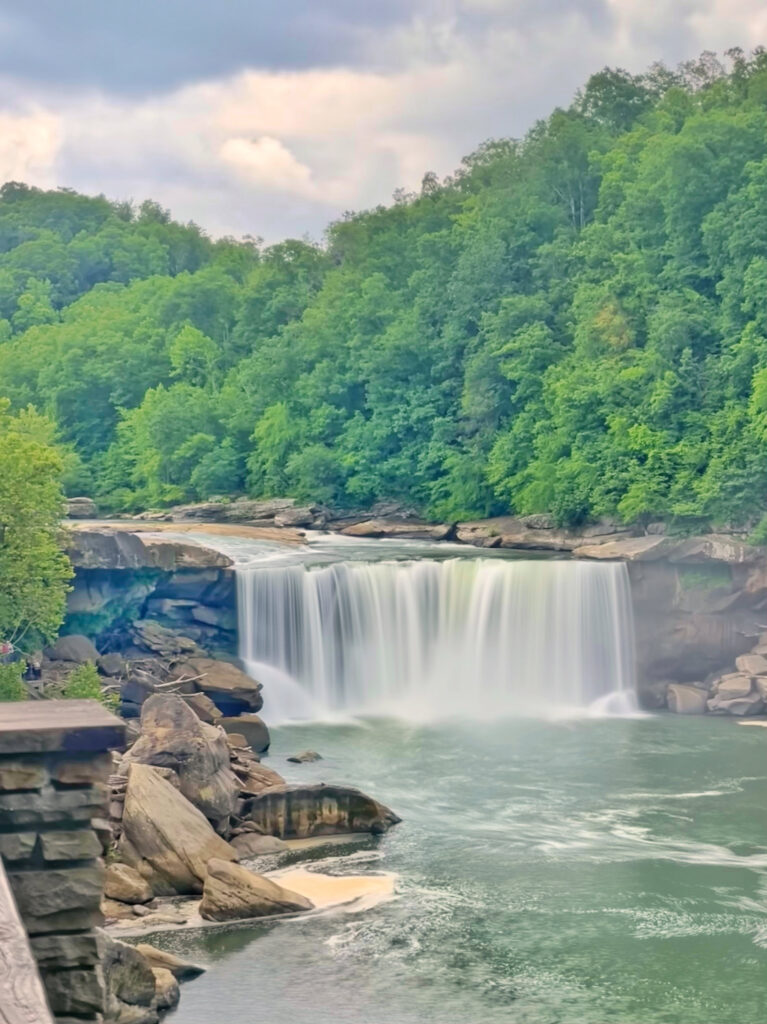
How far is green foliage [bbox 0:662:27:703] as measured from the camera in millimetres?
22234

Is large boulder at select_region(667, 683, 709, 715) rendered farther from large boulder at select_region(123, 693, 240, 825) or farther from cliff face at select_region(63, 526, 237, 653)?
large boulder at select_region(123, 693, 240, 825)

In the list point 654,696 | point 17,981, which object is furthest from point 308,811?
point 17,981

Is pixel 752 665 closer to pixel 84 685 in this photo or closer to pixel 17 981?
pixel 84 685

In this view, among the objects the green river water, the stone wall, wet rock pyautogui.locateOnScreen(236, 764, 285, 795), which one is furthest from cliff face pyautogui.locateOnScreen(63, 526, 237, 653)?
the stone wall

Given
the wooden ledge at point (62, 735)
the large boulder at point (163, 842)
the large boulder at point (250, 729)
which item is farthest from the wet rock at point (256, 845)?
the wooden ledge at point (62, 735)

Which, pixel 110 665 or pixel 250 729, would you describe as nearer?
pixel 250 729

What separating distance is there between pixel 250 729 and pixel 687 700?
1012 cm

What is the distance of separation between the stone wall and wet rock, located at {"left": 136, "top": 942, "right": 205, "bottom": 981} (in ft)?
29.0

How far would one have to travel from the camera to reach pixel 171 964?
1531cm

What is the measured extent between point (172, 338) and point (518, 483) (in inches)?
927

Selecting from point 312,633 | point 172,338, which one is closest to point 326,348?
point 172,338

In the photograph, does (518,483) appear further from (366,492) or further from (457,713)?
(457,713)

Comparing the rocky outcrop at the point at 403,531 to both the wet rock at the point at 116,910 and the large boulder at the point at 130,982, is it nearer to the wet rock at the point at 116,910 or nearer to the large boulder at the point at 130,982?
Answer: the wet rock at the point at 116,910

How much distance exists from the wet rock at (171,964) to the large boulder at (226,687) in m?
12.7
